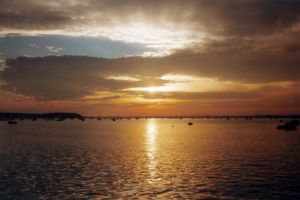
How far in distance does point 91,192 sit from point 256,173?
24.3 metres

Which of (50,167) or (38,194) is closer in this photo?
(38,194)

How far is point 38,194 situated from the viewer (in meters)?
38.0

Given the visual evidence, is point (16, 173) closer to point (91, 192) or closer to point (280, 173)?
point (91, 192)

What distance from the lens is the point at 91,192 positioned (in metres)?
38.1

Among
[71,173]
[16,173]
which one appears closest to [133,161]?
[71,173]

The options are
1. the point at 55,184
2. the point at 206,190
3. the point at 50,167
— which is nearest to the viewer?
the point at 206,190

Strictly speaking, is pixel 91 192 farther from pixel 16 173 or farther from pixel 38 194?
pixel 16 173

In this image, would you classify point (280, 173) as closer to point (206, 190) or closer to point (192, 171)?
point (192, 171)

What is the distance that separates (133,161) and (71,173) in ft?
54.1

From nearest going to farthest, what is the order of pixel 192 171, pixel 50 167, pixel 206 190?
pixel 206 190 → pixel 192 171 → pixel 50 167

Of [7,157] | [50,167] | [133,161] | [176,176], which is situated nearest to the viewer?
[176,176]

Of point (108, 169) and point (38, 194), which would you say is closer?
point (38, 194)

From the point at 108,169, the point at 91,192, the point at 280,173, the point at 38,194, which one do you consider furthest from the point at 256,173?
the point at 38,194

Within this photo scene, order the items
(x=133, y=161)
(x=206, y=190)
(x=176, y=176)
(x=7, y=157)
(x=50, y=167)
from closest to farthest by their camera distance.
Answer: (x=206, y=190) < (x=176, y=176) < (x=50, y=167) < (x=133, y=161) < (x=7, y=157)
